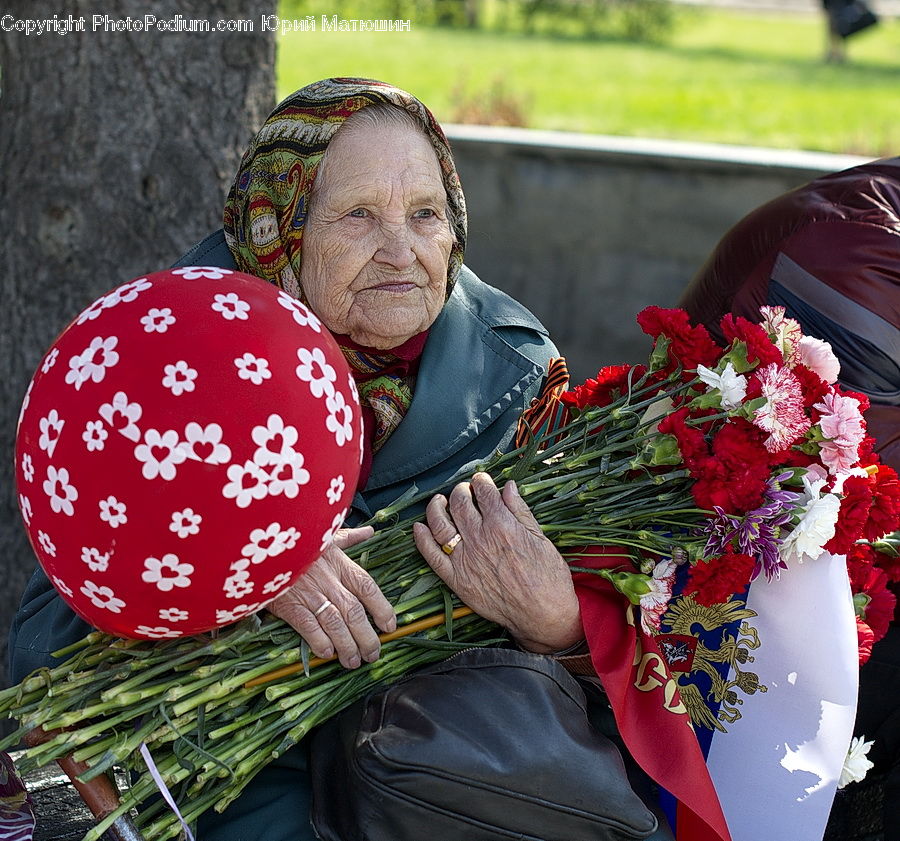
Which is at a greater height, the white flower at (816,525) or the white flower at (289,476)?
the white flower at (289,476)

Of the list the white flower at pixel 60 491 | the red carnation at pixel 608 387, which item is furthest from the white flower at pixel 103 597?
the red carnation at pixel 608 387

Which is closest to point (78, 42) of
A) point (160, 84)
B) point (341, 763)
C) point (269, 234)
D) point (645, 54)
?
point (160, 84)

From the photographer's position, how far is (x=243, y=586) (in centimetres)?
176

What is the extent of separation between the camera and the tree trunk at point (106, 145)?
3.46 meters

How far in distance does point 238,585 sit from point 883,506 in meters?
1.20

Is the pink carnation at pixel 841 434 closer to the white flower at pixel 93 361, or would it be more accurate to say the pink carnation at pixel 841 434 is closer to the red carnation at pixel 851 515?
the red carnation at pixel 851 515

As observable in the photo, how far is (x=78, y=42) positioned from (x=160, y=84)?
0.25m

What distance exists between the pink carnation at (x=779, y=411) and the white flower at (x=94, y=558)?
1112mm

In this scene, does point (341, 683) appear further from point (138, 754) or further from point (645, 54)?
point (645, 54)

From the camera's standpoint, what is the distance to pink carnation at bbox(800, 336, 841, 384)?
2.22m

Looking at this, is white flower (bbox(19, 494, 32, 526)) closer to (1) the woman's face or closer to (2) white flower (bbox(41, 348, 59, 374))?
(2) white flower (bbox(41, 348, 59, 374))

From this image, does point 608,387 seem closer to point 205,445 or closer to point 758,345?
point 758,345

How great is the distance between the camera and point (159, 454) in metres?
1.63

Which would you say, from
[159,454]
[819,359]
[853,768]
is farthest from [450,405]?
[853,768]
